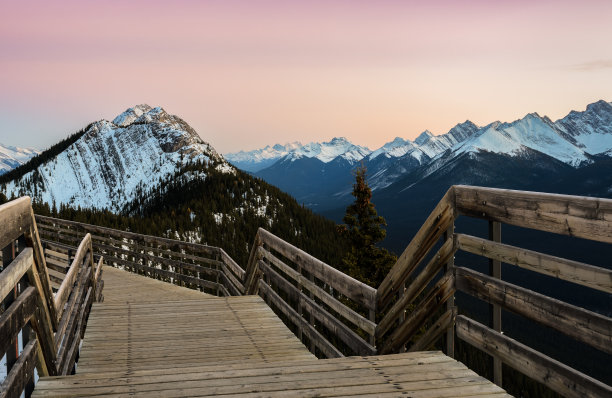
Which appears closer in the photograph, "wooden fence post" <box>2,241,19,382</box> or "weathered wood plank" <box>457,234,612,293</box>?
"weathered wood plank" <box>457,234,612,293</box>

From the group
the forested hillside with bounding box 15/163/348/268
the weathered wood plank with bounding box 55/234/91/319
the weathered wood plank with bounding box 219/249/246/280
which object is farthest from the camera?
the forested hillside with bounding box 15/163/348/268

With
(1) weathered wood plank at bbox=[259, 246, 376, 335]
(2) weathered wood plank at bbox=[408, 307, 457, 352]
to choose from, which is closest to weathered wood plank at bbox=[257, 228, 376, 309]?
(1) weathered wood plank at bbox=[259, 246, 376, 335]

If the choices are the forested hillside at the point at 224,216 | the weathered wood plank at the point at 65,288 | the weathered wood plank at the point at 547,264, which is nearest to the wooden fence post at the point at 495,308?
the weathered wood plank at the point at 547,264

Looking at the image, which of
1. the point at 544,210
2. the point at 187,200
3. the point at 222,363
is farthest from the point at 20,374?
the point at 187,200

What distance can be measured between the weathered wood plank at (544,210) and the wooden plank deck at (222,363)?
1.30 meters

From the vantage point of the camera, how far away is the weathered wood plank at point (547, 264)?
3061 mm

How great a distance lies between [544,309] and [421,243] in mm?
1383

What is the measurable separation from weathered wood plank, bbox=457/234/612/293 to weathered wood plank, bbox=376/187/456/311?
0.20 m

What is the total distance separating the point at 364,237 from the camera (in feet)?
112

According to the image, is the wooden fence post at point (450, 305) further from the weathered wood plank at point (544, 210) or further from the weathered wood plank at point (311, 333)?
the weathered wood plank at point (311, 333)

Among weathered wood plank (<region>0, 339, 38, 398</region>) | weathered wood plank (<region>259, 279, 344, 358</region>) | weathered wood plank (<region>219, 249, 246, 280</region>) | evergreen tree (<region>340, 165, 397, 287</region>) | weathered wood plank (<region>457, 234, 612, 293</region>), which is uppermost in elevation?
weathered wood plank (<region>457, 234, 612, 293</region>)

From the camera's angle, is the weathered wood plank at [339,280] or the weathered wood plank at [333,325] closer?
the weathered wood plank at [339,280]

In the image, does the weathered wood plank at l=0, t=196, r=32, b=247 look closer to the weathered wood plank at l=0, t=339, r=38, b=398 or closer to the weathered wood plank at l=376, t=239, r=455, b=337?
the weathered wood plank at l=0, t=339, r=38, b=398

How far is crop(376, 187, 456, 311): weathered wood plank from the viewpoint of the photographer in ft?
14.7
